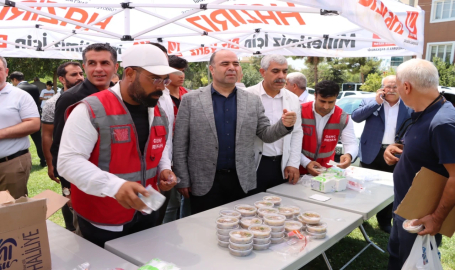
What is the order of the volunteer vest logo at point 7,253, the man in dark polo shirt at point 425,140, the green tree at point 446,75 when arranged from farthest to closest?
the green tree at point 446,75
the man in dark polo shirt at point 425,140
the volunteer vest logo at point 7,253

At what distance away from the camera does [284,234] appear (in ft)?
6.26

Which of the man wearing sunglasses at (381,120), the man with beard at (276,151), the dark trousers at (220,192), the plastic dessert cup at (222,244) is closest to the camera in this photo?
the plastic dessert cup at (222,244)

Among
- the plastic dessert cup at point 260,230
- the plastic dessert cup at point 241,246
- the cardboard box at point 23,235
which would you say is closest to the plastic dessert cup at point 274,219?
the plastic dessert cup at point 260,230

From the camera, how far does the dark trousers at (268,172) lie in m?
3.18

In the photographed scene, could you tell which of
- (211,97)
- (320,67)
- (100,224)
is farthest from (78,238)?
(320,67)

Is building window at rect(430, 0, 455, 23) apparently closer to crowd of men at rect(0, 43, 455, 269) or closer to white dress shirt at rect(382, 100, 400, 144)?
white dress shirt at rect(382, 100, 400, 144)

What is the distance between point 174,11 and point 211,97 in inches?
119

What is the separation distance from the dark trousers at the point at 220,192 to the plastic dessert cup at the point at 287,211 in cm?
66

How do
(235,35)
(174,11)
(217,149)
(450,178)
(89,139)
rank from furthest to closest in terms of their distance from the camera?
(235,35) → (174,11) → (217,149) → (450,178) → (89,139)

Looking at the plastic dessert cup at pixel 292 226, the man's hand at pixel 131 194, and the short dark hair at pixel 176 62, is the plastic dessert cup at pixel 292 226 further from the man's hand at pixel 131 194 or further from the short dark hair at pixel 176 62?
the short dark hair at pixel 176 62

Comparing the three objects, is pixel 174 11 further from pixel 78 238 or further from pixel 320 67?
pixel 320 67

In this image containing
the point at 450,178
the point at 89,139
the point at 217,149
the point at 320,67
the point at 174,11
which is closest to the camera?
the point at 89,139

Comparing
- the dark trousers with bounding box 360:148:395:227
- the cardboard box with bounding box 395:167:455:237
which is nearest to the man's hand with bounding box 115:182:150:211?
the cardboard box with bounding box 395:167:455:237

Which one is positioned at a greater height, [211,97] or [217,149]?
[211,97]
